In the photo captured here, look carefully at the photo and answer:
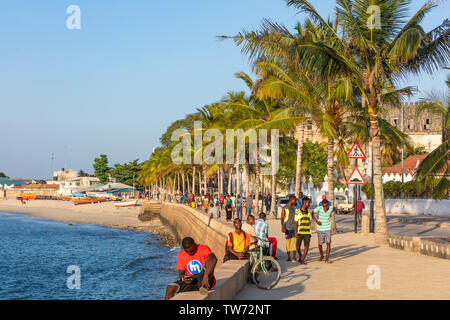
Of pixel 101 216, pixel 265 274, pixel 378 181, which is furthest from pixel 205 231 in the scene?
pixel 101 216

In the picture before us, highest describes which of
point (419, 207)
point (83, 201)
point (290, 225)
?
point (290, 225)

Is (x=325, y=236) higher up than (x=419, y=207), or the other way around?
(x=325, y=236)

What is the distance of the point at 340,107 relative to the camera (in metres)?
23.1

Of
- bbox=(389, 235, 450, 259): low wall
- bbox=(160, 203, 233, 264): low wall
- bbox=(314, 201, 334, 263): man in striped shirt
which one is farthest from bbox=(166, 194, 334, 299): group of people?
bbox=(160, 203, 233, 264): low wall

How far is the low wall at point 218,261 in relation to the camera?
816 centimetres

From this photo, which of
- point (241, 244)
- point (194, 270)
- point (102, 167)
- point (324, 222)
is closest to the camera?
point (194, 270)

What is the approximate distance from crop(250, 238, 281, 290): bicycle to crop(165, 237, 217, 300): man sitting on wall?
262 cm

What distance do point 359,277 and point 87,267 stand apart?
880 inches

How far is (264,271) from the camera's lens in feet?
35.4

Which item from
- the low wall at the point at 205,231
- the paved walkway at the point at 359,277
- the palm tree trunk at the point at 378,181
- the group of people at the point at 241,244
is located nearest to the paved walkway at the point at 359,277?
the paved walkway at the point at 359,277

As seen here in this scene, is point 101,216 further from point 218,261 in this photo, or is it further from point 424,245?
point 424,245

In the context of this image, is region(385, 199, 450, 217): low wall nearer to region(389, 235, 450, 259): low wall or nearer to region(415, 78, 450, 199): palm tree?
region(415, 78, 450, 199): palm tree
